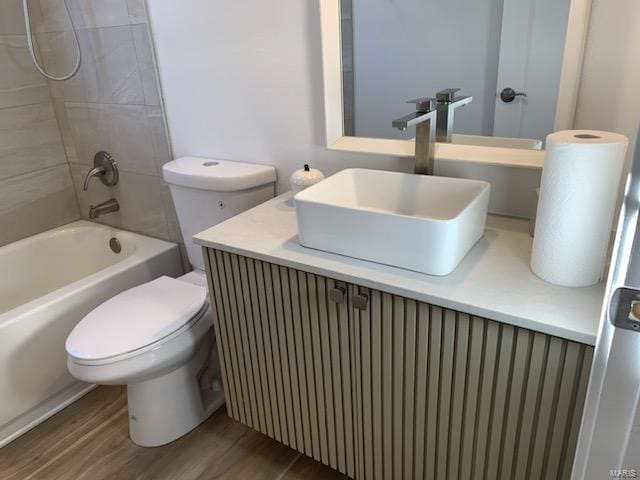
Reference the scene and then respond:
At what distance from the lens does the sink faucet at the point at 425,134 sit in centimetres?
128

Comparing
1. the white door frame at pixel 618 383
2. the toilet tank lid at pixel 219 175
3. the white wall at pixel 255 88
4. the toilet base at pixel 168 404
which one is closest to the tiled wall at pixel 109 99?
the white wall at pixel 255 88

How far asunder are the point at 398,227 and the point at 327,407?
0.55 metres

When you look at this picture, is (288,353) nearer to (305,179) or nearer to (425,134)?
(305,179)

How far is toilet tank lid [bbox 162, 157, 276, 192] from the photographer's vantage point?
5.24 ft

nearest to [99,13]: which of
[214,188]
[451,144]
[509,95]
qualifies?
[214,188]

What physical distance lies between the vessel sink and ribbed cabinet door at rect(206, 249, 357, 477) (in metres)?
0.11

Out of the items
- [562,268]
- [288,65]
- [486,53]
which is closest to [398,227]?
[562,268]

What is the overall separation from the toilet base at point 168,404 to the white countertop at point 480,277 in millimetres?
558

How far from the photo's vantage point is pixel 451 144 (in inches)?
55.2

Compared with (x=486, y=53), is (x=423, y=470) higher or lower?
lower

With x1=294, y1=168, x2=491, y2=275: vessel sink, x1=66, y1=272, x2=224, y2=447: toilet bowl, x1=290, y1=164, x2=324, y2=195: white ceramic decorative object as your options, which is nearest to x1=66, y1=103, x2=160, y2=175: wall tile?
x1=66, y1=272, x2=224, y2=447: toilet bowl

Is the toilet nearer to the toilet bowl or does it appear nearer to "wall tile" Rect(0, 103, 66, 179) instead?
the toilet bowl

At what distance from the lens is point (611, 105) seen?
3.67 ft

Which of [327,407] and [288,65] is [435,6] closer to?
[288,65]
